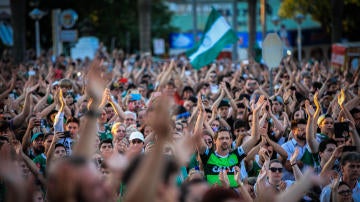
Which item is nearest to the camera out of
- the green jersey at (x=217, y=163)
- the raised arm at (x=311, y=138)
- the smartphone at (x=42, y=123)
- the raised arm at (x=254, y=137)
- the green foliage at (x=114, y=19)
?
the green jersey at (x=217, y=163)

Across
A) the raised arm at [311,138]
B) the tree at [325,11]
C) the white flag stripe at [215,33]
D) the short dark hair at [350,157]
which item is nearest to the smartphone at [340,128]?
the raised arm at [311,138]

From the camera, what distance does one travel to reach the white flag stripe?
19.8 meters

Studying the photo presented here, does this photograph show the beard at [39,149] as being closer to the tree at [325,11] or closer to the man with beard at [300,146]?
the man with beard at [300,146]

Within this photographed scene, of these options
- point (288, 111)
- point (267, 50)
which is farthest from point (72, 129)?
point (267, 50)

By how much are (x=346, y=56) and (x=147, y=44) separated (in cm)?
1134

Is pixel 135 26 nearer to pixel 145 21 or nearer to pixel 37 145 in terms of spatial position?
pixel 145 21

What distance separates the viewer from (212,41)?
19984 millimetres

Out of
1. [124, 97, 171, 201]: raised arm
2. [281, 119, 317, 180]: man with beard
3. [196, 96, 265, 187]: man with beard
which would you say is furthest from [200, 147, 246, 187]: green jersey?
[124, 97, 171, 201]: raised arm

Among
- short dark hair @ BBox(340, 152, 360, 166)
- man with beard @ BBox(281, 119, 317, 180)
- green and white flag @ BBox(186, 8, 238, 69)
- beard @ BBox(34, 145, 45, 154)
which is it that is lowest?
man with beard @ BBox(281, 119, 317, 180)

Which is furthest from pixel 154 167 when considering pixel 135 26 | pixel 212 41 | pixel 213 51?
pixel 135 26

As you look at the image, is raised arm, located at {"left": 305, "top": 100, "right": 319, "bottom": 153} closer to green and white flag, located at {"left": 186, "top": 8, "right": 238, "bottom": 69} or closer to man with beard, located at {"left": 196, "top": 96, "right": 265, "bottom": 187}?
man with beard, located at {"left": 196, "top": 96, "right": 265, "bottom": 187}

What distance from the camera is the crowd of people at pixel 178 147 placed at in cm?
349

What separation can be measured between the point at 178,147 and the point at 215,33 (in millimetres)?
16605

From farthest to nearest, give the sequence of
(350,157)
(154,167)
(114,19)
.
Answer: (114,19) < (350,157) < (154,167)
